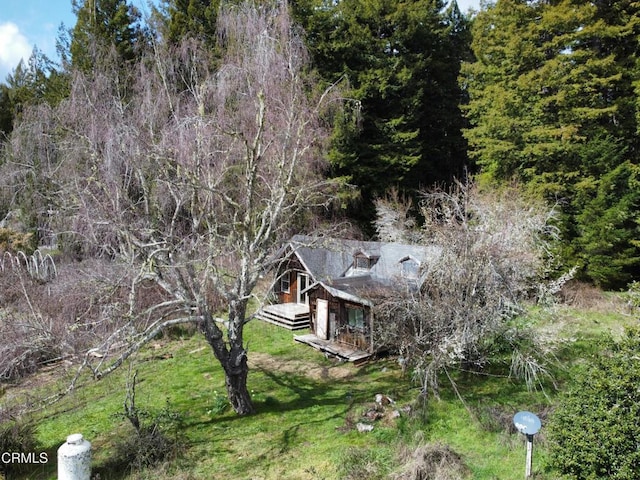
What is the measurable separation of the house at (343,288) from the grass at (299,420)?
102 centimetres

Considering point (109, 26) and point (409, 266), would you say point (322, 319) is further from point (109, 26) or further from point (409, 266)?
point (109, 26)

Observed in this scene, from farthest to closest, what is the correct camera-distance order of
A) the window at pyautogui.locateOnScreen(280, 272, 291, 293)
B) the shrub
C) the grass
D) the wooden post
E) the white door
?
the window at pyautogui.locateOnScreen(280, 272, 291, 293), the white door, the grass, the shrub, the wooden post

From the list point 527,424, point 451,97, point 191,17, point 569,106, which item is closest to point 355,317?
point 527,424

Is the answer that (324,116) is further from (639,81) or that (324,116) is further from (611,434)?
(639,81)

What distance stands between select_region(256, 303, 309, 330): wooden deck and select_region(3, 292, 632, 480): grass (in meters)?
2.53

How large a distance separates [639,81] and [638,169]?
11.6 feet

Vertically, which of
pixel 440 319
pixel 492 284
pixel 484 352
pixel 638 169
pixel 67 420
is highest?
pixel 638 169

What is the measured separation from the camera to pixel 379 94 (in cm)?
2245

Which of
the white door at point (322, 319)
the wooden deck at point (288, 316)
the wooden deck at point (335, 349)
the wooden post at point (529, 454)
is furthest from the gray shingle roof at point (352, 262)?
the wooden post at point (529, 454)

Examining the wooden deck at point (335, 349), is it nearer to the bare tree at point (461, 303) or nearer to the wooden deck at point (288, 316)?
the wooden deck at point (288, 316)

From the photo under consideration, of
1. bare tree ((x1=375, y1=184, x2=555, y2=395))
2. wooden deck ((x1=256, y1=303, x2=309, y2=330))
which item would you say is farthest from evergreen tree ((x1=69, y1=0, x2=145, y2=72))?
bare tree ((x1=375, y1=184, x2=555, y2=395))

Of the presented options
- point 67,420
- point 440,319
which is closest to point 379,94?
point 440,319

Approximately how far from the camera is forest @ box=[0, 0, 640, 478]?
9016mm

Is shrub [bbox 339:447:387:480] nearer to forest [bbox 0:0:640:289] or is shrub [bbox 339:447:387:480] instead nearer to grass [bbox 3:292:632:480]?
grass [bbox 3:292:632:480]
